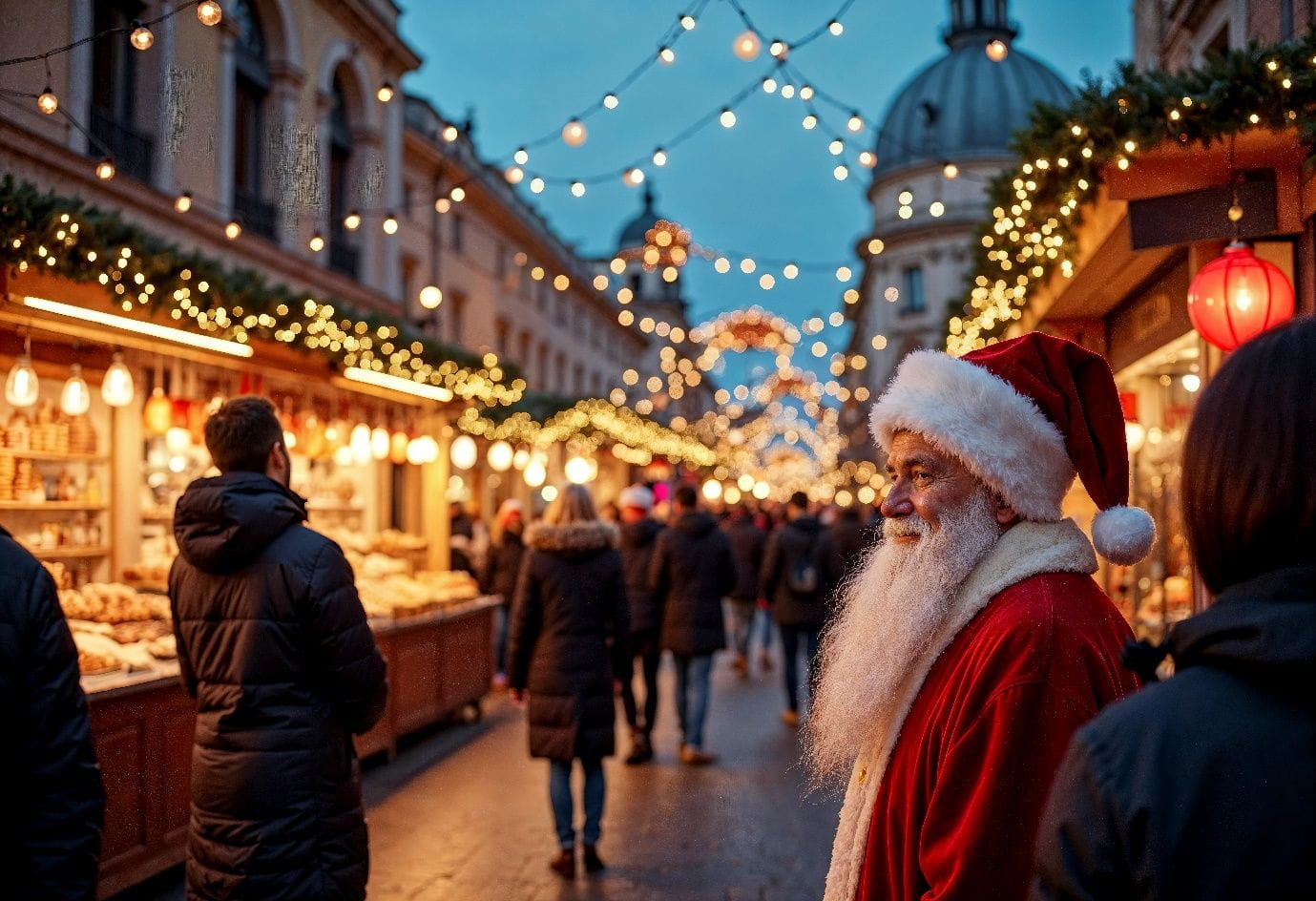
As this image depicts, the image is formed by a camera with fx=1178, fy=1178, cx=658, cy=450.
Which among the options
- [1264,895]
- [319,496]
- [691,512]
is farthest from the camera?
[319,496]

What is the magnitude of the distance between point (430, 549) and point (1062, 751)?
14.5 meters

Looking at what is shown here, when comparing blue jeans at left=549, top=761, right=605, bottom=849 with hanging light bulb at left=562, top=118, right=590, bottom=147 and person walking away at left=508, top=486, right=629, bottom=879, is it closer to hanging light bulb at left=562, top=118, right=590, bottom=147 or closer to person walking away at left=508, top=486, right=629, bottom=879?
person walking away at left=508, top=486, right=629, bottom=879

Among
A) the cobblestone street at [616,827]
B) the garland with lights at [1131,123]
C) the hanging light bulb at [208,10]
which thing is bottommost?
the cobblestone street at [616,827]

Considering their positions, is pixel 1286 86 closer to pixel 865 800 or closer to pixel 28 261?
pixel 865 800

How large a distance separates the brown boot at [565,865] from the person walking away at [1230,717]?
5.58 m

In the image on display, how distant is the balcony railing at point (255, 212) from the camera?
15258mm

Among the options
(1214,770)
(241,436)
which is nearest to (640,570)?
(241,436)

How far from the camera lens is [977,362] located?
102 inches

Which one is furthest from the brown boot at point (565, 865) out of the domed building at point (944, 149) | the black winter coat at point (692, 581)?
the domed building at point (944, 149)

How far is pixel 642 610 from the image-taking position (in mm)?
10406

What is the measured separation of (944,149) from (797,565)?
40892 mm

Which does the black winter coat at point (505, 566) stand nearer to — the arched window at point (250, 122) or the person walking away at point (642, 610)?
the person walking away at point (642, 610)

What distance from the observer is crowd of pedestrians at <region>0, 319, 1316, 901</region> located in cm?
122

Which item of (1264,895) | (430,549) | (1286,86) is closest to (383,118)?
(430,549)
